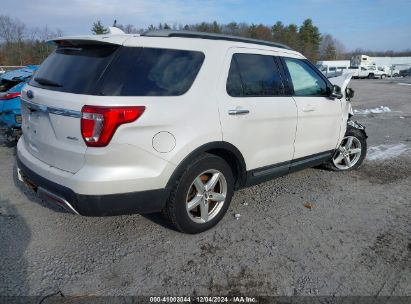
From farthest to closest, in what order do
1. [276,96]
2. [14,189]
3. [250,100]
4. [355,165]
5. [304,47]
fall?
[304,47]
[355,165]
[14,189]
[276,96]
[250,100]

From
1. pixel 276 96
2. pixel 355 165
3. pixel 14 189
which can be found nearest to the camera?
pixel 276 96

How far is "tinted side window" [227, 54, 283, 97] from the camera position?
347cm

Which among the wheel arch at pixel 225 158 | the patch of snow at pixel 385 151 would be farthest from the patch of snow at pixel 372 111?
the wheel arch at pixel 225 158

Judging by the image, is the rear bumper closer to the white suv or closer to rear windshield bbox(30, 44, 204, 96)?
the white suv

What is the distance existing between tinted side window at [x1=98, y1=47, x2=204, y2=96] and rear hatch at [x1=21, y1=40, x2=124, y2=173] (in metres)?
0.12

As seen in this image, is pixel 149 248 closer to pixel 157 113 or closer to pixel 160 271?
pixel 160 271

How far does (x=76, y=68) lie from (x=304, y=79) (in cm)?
279

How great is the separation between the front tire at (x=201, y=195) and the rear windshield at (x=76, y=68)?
44.3 inches

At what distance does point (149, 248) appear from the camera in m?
3.26

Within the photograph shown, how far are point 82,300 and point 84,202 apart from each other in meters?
0.73

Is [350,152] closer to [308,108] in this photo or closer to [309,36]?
[308,108]

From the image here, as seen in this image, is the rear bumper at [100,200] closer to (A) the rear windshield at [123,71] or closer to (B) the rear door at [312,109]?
(A) the rear windshield at [123,71]

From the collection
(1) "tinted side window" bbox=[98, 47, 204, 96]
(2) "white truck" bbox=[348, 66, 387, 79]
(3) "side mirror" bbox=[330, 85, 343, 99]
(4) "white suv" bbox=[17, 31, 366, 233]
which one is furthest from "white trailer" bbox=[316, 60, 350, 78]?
(1) "tinted side window" bbox=[98, 47, 204, 96]

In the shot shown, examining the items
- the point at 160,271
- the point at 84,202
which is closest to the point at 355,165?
the point at 160,271
